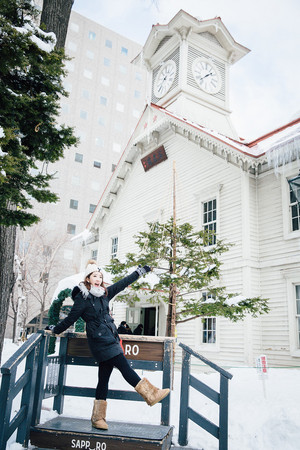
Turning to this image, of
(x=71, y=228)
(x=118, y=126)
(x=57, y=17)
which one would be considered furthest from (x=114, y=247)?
(x=118, y=126)

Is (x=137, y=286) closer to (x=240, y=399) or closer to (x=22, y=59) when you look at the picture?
(x=240, y=399)

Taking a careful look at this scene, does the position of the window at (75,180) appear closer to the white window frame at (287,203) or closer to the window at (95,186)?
the window at (95,186)

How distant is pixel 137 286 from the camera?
31.6 feet

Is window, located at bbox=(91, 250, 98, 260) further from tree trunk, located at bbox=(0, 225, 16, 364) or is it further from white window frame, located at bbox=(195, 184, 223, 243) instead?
tree trunk, located at bbox=(0, 225, 16, 364)

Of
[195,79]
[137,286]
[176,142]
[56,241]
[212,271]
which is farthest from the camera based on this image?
[56,241]

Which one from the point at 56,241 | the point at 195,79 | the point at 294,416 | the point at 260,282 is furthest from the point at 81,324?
the point at 56,241

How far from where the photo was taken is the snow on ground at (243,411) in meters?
5.08

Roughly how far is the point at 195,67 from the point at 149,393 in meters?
17.0

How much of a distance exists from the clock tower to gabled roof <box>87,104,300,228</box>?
1.19 m

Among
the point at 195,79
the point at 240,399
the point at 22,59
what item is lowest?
the point at 240,399

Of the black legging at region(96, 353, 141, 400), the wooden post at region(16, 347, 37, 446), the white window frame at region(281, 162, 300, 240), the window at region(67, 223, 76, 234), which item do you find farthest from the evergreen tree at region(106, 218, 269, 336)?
the window at region(67, 223, 76, 234)

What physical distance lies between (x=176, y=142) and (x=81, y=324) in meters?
8.38

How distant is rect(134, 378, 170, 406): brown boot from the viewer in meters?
4.06

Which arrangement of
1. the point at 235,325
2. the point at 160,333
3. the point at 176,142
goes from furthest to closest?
the point at 176,142 → the point at 160,333 → the point at 235,325
